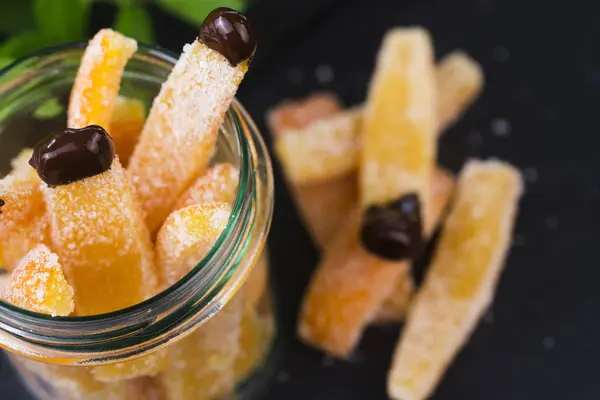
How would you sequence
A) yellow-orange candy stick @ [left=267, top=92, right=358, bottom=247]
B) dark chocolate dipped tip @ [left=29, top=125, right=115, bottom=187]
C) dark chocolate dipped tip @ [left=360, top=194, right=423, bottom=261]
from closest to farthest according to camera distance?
dark chocolate dipped tip @ [left=29, top=125, right=115, bottom=187], dark chocolate dipped tip @ [left=360, top=194, right=423, bottom=261], yellow-orange candy stick @ [left=267, top=92, right=358, bottom=247]

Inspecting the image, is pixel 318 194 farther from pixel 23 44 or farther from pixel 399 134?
pixel 23 44

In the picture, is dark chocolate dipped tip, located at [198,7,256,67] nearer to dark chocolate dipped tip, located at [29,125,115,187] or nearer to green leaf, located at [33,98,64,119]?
dark chocolate dipped tip, located at [29,125,115,187]

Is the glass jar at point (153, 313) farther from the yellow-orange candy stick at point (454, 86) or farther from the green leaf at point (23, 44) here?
the yellow-orange candy stick at point (454, 86)

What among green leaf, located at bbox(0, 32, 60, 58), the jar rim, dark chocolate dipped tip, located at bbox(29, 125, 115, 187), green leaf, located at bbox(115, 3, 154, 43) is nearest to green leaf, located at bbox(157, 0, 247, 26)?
green leaf, located at bbox(115, 3, 154, 43)

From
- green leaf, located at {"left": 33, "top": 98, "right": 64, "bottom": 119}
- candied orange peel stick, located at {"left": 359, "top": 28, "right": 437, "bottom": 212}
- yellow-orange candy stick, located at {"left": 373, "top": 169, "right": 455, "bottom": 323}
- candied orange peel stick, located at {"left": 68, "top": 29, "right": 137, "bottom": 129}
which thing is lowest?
yellow-orange candy stick, located at {"left": 373, "top": 169, "right": 455, "bottom": 323}

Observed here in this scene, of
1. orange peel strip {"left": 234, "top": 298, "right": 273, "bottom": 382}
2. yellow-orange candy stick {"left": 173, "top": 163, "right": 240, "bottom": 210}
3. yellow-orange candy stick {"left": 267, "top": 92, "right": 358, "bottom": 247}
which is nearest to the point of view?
yellow-orange candy stick {"left": 173, "top": 163, "right": 240, "bottom": 210}

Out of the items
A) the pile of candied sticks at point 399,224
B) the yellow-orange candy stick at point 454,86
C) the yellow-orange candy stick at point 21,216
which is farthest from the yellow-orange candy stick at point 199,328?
the yellow-orange candy stick at point 454,86

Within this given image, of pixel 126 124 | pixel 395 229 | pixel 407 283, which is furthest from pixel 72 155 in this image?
pixel 407 283
